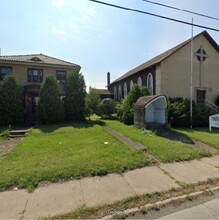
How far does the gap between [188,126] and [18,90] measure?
14.6 m

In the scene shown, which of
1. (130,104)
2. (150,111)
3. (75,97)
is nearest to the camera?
(150,111)

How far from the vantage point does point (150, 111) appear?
16.3 metres

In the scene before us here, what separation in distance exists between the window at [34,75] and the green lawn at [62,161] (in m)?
12.4

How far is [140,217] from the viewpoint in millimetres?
3861

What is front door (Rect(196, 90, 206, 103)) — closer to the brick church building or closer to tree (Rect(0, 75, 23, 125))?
the brick church building

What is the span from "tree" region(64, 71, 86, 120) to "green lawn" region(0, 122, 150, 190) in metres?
8.56

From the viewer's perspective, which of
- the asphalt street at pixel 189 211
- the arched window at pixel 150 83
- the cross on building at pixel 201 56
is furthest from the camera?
the arched window at pixel 150 83

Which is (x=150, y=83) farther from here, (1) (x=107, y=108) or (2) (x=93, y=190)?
(2) (x=93, y=190)

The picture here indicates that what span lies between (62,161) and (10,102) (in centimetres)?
1202

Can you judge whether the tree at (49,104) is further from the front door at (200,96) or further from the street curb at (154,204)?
the front door at (200,96)

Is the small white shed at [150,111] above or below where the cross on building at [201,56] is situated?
below

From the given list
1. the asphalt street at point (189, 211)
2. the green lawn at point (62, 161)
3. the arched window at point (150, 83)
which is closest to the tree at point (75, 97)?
the arched window at point (150, 83)

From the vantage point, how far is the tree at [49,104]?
1633 centimetres

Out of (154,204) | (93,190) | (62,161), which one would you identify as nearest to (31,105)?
(62,161)
